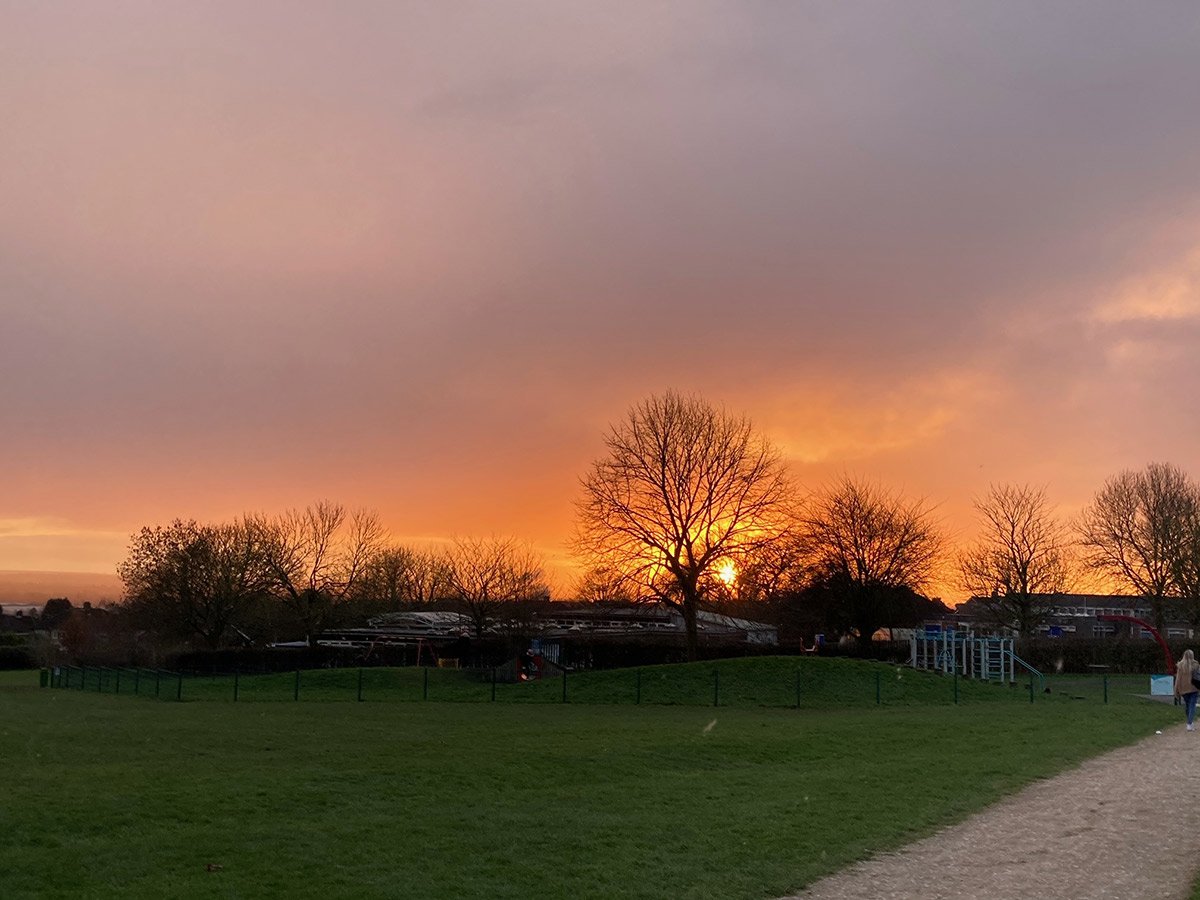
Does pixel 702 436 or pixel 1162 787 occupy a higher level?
pixel 702 436

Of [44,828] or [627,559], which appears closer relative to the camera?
[44,828]

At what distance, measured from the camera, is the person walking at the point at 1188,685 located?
2836cm

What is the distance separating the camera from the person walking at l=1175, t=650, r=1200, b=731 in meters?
28.4

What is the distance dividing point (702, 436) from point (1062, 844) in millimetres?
45115

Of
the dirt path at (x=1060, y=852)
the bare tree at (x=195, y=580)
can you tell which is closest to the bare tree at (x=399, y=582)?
the bare tree at (x=195, y=580)

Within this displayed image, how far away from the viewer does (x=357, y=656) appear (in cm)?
7031

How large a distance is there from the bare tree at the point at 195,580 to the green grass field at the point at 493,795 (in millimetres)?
46634

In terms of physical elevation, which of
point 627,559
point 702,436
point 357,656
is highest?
point 702,436

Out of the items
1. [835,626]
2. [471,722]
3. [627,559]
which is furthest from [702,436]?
[471,722]

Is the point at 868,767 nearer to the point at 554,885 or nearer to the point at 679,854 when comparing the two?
the point at 679,854

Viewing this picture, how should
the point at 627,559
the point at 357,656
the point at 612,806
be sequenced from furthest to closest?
A: 1. the point at 357,656
2. the point at 627,559
3. the point at 612,806

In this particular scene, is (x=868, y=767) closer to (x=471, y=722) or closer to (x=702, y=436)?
(x=471, y=722)

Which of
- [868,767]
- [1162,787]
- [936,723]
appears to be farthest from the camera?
[936,723]

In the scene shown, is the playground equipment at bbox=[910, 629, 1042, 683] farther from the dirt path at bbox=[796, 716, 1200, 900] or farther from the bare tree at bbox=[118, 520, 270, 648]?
the bare tree at bbox=[118, 520, 270, 648]
